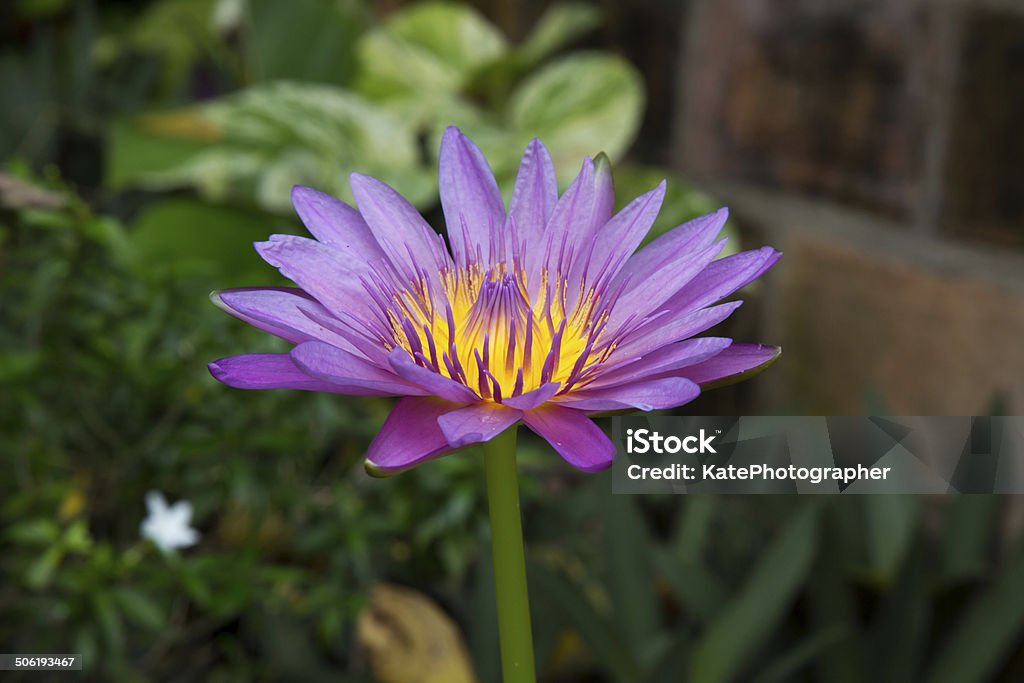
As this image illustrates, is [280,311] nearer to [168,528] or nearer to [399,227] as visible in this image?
[399,227]

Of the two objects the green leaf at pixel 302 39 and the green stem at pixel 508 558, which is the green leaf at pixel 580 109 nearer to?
the green leaf at pixel 302 39

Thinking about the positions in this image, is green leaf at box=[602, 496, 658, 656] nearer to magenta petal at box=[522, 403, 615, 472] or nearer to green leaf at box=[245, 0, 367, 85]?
magenta petal at box=[522, 403, 615, 472]

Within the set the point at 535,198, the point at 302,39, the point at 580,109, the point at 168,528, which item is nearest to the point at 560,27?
the point at 580,109

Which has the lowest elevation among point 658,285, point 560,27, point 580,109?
point 658,285

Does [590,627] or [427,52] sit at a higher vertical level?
[427,52]

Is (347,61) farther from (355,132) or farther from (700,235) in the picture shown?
(700,235)

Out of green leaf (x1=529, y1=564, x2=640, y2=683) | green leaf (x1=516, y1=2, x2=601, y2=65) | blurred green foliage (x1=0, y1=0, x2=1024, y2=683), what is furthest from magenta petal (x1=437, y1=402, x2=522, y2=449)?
green leaf (x1=516, y1=2, x2=601, y2=65)

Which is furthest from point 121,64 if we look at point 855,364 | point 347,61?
point 855,364

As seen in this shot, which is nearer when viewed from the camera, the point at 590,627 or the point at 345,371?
the point at 345,371
